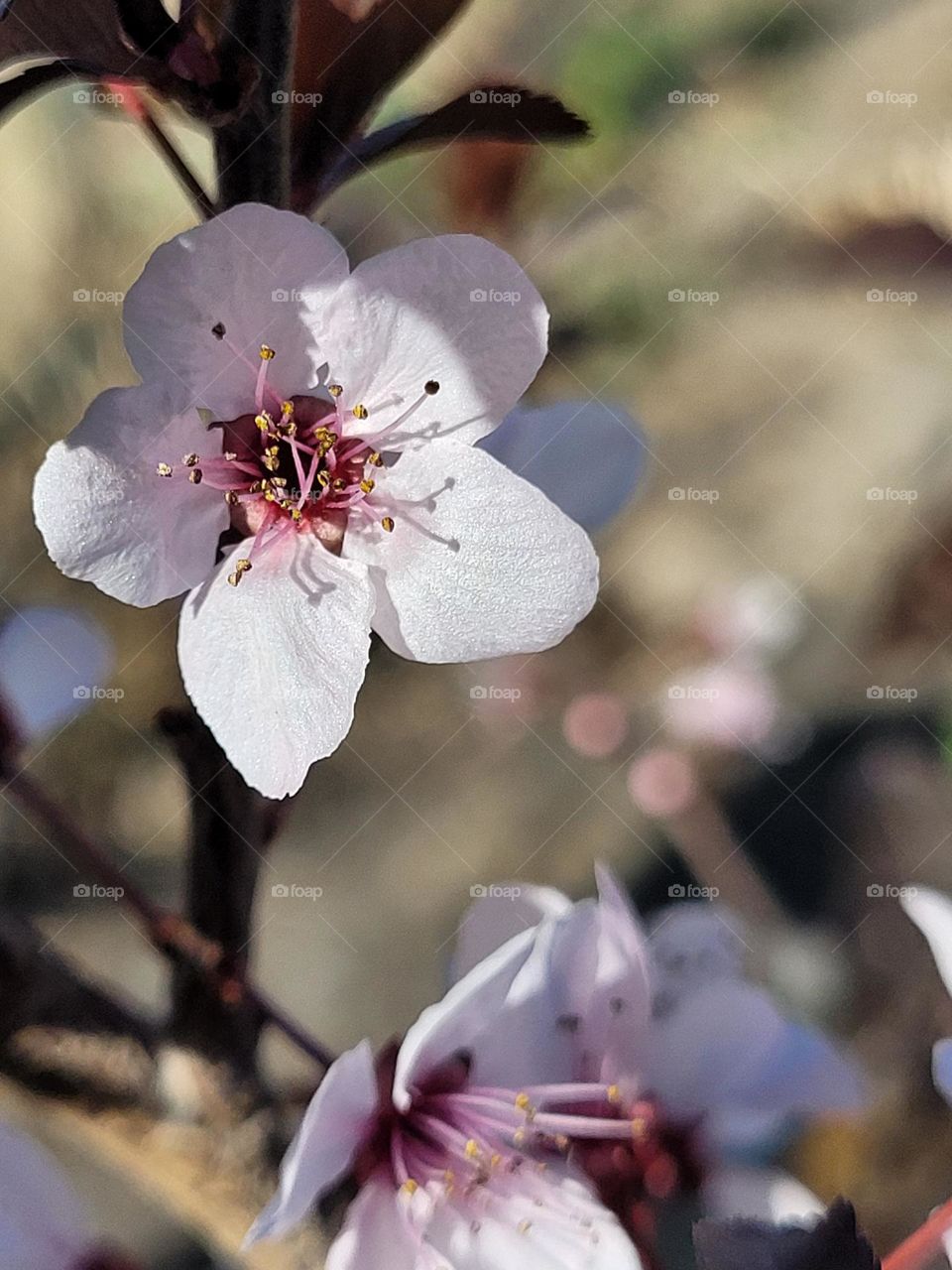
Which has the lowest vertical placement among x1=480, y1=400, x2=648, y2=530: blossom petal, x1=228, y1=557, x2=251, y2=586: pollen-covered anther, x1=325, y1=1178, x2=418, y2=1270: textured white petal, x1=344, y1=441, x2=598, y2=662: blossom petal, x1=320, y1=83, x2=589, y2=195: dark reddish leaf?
x1=325, y1=1178, x2=418, y2=1270: textured white petal

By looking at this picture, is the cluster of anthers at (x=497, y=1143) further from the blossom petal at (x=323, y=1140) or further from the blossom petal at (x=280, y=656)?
the blossom petal at (x=280, y=656)

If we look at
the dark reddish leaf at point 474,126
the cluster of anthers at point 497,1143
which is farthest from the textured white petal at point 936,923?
the dark reddish leaf at point 474,126

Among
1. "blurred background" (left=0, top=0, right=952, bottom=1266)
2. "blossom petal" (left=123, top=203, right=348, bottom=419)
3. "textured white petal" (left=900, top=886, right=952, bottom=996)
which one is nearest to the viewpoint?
"blossom petal" (left=123, top=203, right=348, bottom=419)

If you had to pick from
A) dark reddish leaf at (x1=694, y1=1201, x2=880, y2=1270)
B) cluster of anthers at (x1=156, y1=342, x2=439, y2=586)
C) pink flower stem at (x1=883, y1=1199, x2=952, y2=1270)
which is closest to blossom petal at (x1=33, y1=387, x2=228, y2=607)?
cluster of anthers at (x1=156, y1=342, x2=439, y2=586)

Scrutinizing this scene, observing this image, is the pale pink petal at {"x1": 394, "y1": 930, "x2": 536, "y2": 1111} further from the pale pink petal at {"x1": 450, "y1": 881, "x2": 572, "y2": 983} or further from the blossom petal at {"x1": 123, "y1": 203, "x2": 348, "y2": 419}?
the blossom petal at {"x1": 123, "y1": 203, "x2": 348, "y2": 419}

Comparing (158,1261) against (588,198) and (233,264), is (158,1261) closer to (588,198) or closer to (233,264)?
(233,264)

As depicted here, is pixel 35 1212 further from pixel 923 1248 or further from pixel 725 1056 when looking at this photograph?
pixel 923 1248

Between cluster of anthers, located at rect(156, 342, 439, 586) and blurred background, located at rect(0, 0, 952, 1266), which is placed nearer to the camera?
cluster of anthers, located at rect(156, 342, 439, 586)
